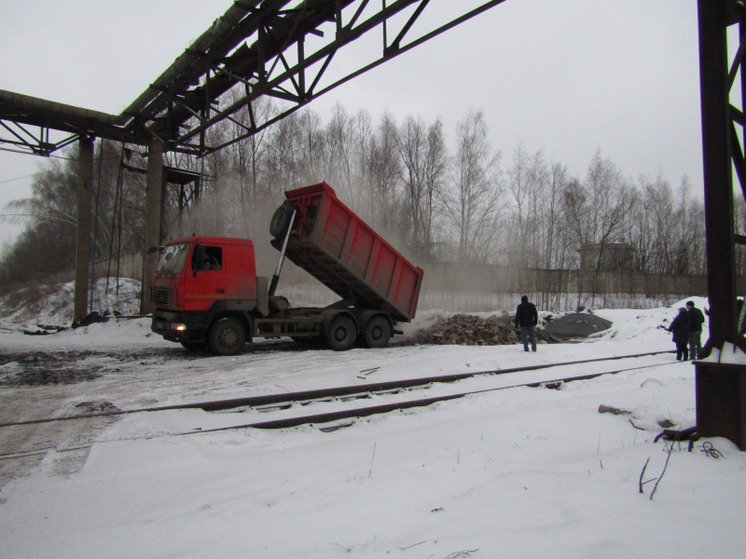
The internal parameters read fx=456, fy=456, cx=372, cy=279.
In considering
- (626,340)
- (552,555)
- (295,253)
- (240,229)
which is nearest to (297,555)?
(552,555)

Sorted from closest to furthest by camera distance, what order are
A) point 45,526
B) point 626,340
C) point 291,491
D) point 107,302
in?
point 45,526 < point 291,491 < point 626,340 < point 107,302

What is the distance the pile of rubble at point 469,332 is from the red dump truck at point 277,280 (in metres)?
2.74

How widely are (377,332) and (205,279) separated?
482 centimetres

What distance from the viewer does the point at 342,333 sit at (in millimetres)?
12141

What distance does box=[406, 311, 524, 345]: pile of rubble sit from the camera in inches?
579

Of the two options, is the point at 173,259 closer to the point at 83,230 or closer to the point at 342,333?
the point at 342,333

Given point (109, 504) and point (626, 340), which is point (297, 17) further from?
point (626, 340)

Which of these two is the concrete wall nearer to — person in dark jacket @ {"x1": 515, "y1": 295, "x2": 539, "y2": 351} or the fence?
the fence

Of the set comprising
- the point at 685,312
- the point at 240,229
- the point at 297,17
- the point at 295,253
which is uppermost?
the point at 297,17

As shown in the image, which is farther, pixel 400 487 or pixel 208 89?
pixel 208 89

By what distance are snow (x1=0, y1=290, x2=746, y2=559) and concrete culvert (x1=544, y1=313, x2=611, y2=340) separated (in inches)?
486

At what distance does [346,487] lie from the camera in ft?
11.7

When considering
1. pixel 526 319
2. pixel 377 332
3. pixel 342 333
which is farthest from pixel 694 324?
pixel 342 333

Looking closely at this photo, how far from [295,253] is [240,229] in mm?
16519
